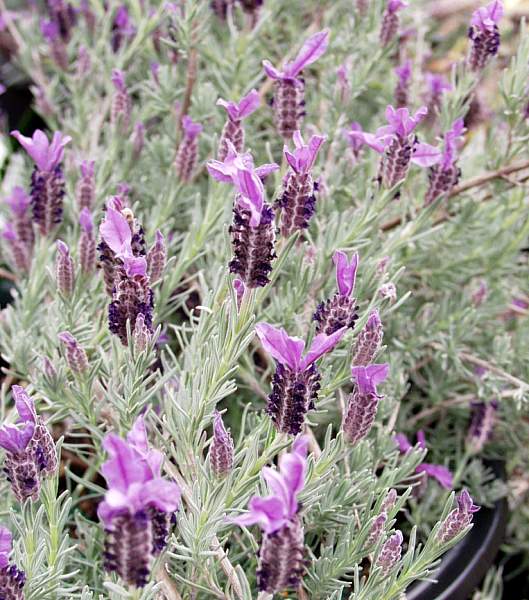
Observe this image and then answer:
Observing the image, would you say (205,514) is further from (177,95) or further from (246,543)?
Answer: (177,95)

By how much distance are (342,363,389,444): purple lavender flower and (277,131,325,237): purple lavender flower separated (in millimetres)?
132

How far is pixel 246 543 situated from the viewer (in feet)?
2.71

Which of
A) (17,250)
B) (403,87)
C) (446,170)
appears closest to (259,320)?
(446,170)

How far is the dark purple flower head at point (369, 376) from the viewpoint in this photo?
24.6 inches

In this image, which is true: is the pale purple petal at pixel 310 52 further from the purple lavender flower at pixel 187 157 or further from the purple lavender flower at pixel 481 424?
the purple lavender flower at pixel 481 424

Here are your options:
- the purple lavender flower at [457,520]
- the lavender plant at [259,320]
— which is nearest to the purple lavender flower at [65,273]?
the lavender plant at [259,320]

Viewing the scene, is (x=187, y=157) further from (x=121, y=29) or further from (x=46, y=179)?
(x=121, y=29)

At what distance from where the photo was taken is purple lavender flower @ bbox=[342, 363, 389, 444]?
0.63 metres

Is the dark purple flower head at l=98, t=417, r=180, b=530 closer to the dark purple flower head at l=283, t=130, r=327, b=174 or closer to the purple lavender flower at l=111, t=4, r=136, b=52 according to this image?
the dark purple flower head at l=283, t=130, r=327, b=174

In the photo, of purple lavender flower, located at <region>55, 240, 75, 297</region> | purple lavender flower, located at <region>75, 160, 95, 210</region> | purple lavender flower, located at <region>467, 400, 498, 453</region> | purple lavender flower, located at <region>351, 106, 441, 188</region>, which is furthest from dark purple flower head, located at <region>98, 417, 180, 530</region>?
purple lavender flower, located at <region>467, 400, 498, 453</region>

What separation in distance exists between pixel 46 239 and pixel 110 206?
348 millimetres

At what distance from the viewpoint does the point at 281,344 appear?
0.56 m

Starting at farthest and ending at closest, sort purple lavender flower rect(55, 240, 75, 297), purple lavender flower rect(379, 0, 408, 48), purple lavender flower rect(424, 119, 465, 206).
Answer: purple lavender flower rect(379, 0, 408, 48) → purple lavender flower rect(424, 119, 465, 206) → purple lavender flower rect(55, 240, 75, 297)

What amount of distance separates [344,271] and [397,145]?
0.21m
